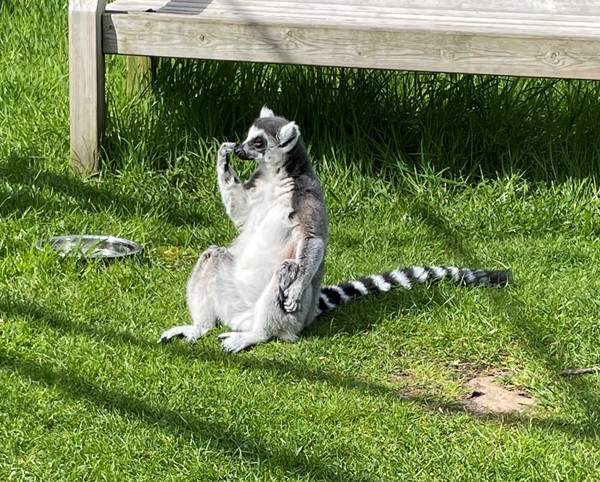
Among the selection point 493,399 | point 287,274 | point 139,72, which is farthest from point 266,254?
point 139,72

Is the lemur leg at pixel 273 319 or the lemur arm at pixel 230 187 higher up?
the lemur arm at pixel 230 187

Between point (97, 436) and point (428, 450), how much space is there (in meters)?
1.11

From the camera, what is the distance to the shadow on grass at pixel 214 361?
3.69 metres

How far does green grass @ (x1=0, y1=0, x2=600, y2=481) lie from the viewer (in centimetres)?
361

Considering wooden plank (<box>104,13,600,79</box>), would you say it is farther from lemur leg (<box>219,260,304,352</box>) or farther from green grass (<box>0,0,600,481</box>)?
lemur leg (<box>219,260,304,352</box>)

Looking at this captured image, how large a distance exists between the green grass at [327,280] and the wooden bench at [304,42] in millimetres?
374

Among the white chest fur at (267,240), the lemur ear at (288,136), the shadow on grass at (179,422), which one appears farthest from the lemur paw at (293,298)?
the shadow on grass at (179,422)

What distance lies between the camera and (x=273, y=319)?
14.3ft

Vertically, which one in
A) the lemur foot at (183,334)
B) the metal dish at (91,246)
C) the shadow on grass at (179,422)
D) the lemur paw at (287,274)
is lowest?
the metal dish at (91,246)

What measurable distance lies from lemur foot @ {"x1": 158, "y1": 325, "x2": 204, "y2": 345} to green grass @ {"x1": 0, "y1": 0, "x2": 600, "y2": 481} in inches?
2.4

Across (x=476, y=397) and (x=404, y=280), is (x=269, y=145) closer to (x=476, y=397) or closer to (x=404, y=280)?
(x=404, y=280)

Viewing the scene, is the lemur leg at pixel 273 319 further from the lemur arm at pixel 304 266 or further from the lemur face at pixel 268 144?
the lemur face at pixel 268 144

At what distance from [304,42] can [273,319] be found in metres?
Answer: 1.91

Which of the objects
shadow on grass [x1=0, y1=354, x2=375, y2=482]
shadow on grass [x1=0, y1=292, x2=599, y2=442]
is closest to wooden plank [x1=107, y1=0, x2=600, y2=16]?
shadow on grass [x1=0, y1=292, x2=599, y2=442]
